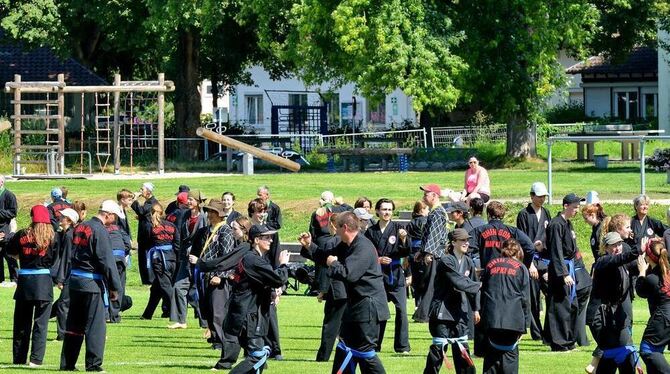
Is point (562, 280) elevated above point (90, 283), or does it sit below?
below

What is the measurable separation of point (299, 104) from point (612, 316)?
212 feet

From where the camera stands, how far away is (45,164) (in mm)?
43531

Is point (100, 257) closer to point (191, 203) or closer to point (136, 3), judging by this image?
point (191, 203)

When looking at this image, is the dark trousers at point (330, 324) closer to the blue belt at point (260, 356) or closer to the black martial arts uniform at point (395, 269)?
the black martial arts uniform at point (395, 269)

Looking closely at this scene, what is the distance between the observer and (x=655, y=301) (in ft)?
43.6

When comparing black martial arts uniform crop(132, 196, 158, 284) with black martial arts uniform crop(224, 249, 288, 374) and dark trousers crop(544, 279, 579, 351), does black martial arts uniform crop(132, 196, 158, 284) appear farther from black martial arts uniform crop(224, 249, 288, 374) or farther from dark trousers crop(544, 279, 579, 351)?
black martial arts uniform crop(224, 249, 288, 374)

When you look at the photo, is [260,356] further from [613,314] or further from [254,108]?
[254,108]

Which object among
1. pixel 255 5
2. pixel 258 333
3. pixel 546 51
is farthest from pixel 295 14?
pixel 258 333

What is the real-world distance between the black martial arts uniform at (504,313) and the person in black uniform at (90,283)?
158 inches

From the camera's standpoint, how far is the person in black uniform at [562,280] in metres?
17.1

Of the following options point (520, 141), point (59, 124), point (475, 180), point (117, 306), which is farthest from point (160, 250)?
point (520, 141)

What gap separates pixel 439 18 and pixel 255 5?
5.75 metres

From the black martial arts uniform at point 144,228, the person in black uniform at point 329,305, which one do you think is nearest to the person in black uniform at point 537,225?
the person in black uniform at point 329,305

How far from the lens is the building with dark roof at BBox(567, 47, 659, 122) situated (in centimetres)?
6850
